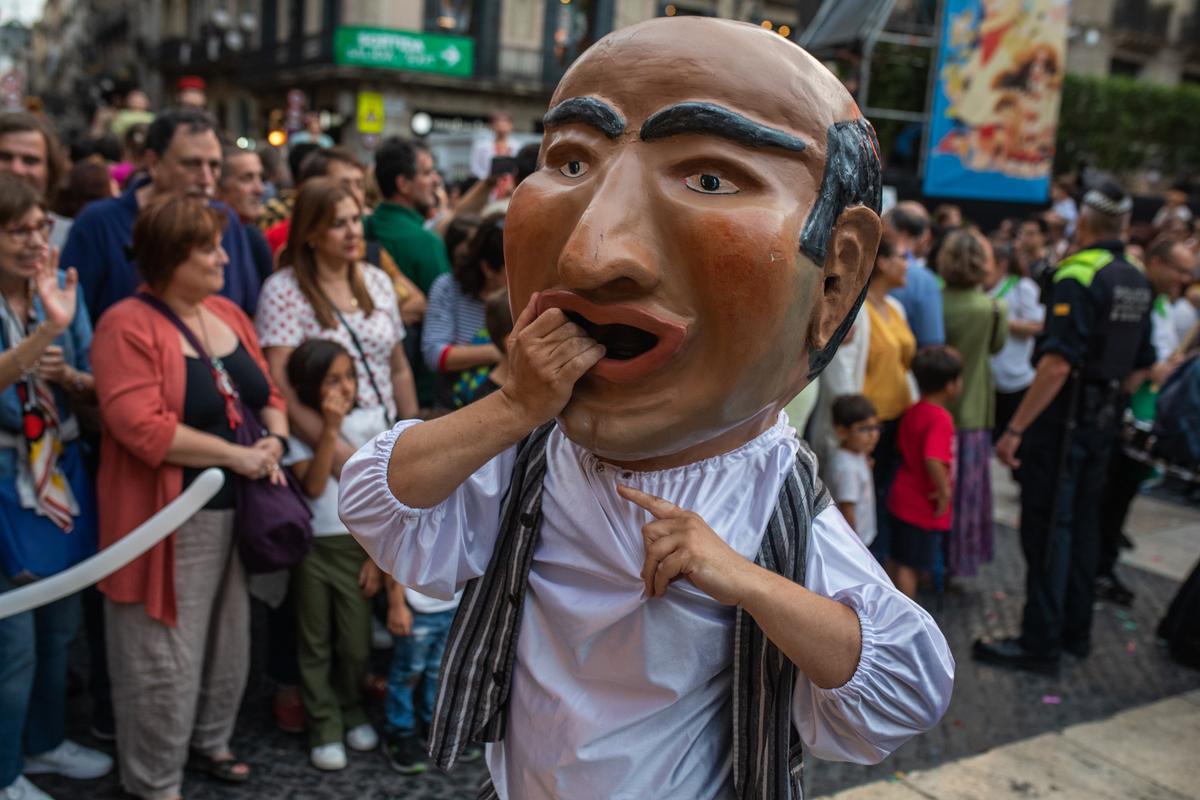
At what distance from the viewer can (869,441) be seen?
14.4 ft

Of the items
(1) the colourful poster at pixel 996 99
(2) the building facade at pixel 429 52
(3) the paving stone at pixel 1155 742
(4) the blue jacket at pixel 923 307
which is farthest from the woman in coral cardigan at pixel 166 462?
(2) the building facade at pixel 429 52

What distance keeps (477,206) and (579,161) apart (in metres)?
3.93

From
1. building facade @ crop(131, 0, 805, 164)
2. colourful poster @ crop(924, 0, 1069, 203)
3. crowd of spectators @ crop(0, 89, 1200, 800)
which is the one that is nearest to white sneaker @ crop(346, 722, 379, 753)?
crowd of spectators @ crop(0, 89, 1200, 800)

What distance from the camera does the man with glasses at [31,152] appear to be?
3.89m

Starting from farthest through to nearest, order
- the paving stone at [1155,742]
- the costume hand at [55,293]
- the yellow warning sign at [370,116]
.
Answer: the yellow warning sign at [370,116] < the paving stone at [1155,742] < the costume hand at [55,293]

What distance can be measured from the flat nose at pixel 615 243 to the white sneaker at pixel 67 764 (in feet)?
8.93

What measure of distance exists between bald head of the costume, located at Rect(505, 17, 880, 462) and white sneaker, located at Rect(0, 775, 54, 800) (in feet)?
7.88

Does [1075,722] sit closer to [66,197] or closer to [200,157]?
[200,157]

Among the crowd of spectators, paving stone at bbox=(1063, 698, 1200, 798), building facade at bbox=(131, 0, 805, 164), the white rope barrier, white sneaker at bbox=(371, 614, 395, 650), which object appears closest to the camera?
the white rope barrier

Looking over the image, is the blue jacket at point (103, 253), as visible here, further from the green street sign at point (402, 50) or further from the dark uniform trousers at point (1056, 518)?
the green street sign at point (402, 50)

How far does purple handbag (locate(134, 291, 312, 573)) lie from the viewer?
9.83 feet

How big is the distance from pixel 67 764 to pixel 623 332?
272 cm

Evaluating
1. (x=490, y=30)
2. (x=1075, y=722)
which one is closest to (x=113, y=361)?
(x=1075, y=722)

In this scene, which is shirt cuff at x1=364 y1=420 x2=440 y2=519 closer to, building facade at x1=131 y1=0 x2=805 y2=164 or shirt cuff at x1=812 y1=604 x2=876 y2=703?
shirt cuff at x1=812 y1=604 x2=876 y2=703
